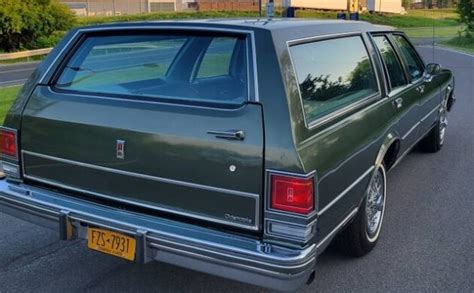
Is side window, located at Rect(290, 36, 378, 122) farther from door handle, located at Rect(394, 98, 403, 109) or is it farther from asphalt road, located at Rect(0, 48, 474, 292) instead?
asphalt road, located at Rect(0, 48, 474, 292)

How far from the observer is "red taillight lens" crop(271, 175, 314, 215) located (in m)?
2.77

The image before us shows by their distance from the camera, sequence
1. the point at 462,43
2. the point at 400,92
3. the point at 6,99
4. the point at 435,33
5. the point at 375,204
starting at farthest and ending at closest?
the point at 435,33 → the point at 462,43 → the point at 6,99 → the point at 400,92 → the point at 375,204

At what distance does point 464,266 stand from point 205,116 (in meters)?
2.24

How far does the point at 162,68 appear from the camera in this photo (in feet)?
12.8

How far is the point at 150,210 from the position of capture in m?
3.16

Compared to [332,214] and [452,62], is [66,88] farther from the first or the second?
[452,62]

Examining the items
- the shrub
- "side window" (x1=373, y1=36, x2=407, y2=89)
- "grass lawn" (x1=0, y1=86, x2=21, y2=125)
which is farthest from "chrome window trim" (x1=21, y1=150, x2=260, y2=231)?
the shrub

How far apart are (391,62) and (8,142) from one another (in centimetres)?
323

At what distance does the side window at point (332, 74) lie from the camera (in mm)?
3199

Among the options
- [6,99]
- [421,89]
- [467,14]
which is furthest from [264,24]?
[467,14]

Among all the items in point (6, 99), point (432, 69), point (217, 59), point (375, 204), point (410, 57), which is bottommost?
point (6, 99)

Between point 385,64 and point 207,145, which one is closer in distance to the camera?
point 207,145

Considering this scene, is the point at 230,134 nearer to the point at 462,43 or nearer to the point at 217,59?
the point at 217,59

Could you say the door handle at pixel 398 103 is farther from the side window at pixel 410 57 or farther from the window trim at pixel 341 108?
the side window at pixel 410 57
